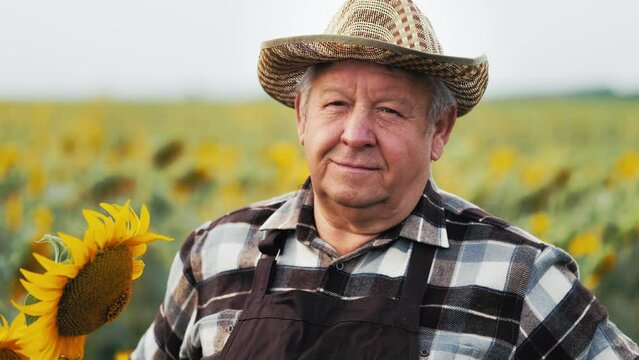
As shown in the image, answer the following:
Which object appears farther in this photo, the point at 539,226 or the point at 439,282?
the point at 539,226

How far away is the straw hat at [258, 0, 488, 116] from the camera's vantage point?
101 inches

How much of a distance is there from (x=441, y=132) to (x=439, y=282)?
0.44 metres

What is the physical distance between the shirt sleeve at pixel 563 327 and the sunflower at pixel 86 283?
0.92 metres

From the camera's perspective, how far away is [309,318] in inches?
100.0

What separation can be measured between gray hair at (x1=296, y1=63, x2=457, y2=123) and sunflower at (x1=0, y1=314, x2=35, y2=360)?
38.0 inches

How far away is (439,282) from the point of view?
2.61m

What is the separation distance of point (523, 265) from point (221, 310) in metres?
0.81

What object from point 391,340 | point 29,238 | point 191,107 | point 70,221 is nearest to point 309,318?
point 391,340

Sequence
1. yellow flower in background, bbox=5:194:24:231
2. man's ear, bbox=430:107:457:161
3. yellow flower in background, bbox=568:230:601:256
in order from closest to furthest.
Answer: man's ear, bbox=430:107:457:161 → yellow flower in background, bbox=568:230:601:256 → yellow flower in background, bbox=5:194:24:231

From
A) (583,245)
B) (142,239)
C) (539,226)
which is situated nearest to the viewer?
(142,239)

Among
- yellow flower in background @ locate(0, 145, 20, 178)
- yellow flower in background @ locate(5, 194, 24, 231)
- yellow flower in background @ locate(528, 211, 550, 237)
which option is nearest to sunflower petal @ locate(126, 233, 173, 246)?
yellow flower in background @ locate(528, 211, 550, 237)

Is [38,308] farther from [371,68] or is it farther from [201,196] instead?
[201,196]

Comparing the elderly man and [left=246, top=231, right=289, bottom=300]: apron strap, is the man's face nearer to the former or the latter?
the elderly man

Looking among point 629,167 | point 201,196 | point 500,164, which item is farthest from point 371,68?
point 201,196
